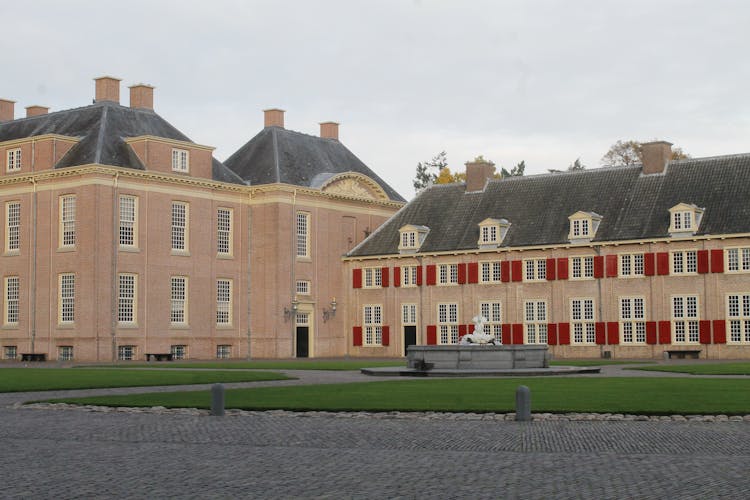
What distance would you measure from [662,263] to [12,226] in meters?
29.9

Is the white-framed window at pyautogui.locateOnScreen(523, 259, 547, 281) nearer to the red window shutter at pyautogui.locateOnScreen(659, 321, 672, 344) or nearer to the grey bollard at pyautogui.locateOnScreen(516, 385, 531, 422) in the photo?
the red window shutter at pyautogui.locateOnScreen(659, 321, 672, 344)

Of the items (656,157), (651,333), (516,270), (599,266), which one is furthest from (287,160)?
(651,333)

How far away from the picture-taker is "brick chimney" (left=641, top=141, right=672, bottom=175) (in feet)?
173

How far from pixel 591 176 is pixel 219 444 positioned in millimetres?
42321

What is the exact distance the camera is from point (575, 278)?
171 ft

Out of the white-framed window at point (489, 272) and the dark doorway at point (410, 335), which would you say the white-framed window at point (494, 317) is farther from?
the dark doorway at point (410, 335)

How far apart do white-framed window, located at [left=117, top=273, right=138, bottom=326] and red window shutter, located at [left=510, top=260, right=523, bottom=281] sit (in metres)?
17.5

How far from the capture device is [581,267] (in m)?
52.1

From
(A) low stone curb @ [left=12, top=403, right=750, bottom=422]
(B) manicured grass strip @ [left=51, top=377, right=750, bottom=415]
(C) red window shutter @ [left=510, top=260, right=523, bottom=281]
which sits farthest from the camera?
(C) red window shutter @ [left=510, top=260, right=523, bottom=281]

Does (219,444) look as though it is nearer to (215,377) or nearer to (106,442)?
(106,442)

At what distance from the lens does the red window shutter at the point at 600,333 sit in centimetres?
5116

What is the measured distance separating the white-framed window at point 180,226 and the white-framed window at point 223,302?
2961 millimetres

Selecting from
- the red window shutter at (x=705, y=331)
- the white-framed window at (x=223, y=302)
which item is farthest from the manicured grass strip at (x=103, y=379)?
Answer: the red window shutter at (x=705, y=331)

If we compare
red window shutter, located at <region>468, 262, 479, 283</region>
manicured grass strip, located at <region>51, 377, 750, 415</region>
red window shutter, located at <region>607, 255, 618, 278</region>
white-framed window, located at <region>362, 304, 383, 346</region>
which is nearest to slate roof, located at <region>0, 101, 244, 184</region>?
white-framed window, located at <region>362, 304, 383, 346</region>
